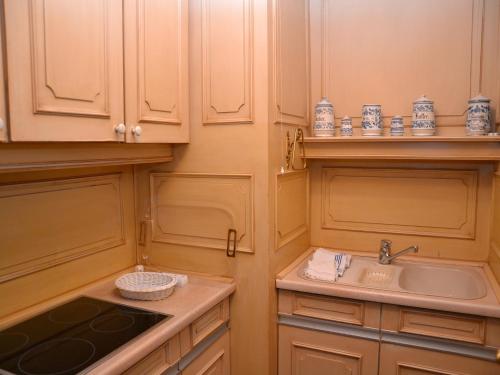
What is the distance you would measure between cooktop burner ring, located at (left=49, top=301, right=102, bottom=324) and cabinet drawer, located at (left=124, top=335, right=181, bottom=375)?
0.28m

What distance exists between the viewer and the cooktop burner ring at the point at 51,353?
3.55 ft

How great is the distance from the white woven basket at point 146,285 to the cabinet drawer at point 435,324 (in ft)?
2.80

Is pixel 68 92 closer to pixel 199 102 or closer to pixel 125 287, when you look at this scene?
pixel 199 102

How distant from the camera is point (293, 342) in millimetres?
1748

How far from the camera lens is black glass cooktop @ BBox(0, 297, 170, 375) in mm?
1115

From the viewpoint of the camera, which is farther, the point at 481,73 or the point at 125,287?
the point at 481,73

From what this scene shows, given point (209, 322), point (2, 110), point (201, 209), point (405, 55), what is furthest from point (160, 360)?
point (405, 55)

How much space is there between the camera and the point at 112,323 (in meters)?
1.35

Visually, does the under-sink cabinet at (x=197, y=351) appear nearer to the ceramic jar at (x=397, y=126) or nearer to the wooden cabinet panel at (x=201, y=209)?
the wooden cabinet panel at (x=201, y=209)

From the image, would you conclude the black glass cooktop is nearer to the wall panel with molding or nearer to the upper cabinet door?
the upper cabinet door

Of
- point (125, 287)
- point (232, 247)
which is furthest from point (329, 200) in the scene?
point (125, 287)

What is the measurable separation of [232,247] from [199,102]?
0.64m

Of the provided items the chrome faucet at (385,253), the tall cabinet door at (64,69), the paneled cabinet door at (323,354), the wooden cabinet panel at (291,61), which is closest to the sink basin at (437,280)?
the chrome faucet at (385,253)

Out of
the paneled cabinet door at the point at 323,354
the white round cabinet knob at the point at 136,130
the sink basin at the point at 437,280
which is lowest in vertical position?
the paneled cabinet door at the point at 323,354
